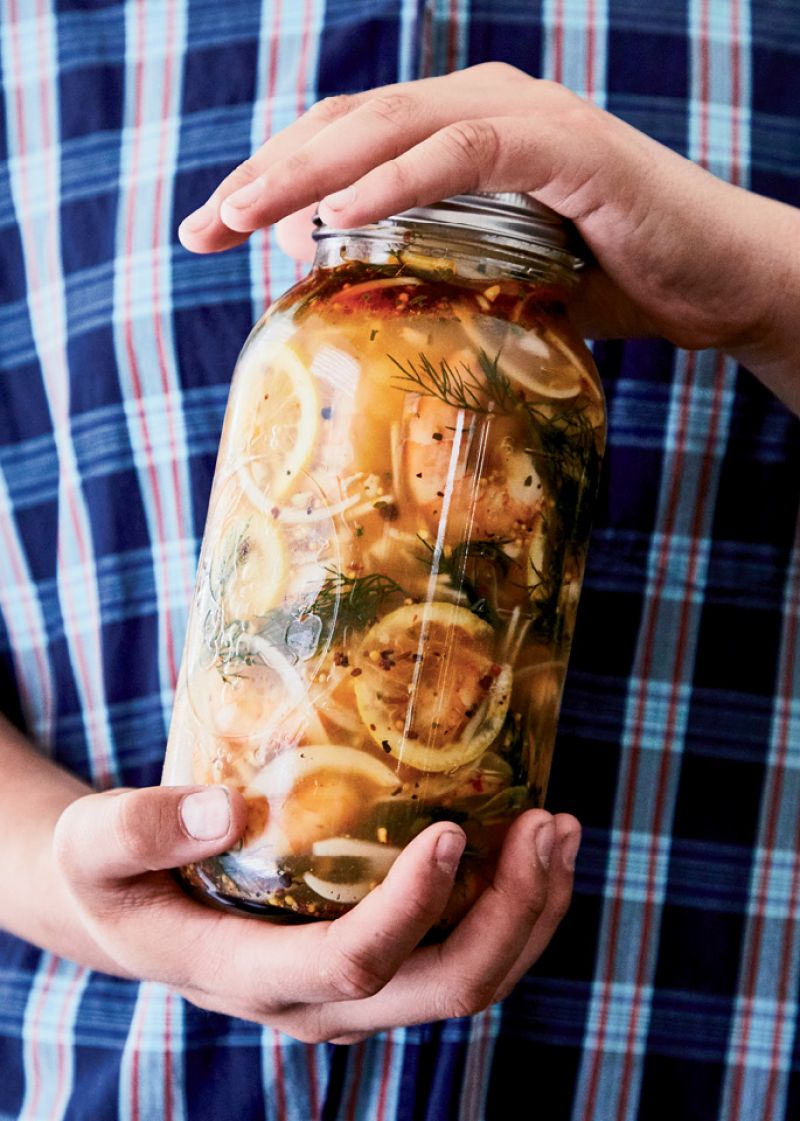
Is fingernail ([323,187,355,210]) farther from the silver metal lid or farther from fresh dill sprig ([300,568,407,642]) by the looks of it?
fresh dill sprig ([300,568,407,642])

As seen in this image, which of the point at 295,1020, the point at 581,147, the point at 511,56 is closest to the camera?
the point at 581,147

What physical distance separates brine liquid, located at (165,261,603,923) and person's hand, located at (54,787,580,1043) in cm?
3

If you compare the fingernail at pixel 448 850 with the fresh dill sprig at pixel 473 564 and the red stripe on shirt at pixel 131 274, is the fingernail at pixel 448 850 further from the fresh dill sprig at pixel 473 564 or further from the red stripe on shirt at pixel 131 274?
the red stripe on shirt at pixel 131 274

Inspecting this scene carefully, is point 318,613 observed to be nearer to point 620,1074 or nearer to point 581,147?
point 581,147

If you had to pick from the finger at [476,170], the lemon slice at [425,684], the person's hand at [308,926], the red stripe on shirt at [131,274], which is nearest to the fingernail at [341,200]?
the finger at [476,170]

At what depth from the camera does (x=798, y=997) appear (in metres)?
0.98

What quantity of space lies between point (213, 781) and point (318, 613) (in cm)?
13

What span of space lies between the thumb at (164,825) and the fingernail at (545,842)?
17 centimetres

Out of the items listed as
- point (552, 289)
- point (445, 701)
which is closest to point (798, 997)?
point (445, 701)

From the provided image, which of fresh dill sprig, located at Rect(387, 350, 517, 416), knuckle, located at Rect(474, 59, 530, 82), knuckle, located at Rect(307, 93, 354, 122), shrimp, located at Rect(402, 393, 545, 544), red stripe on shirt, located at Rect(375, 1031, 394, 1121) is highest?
knuckle, located at Rect(474, 59, 530, 82)

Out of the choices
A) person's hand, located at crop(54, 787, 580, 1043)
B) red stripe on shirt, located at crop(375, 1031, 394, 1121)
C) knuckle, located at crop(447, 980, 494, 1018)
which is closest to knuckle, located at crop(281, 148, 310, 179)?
person's hand, located at crop(54, 787, 580, 1043)

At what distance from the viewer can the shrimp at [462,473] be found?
630 millimetres

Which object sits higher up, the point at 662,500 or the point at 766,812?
the point at 662,500

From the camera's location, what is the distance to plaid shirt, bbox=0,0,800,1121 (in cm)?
93
